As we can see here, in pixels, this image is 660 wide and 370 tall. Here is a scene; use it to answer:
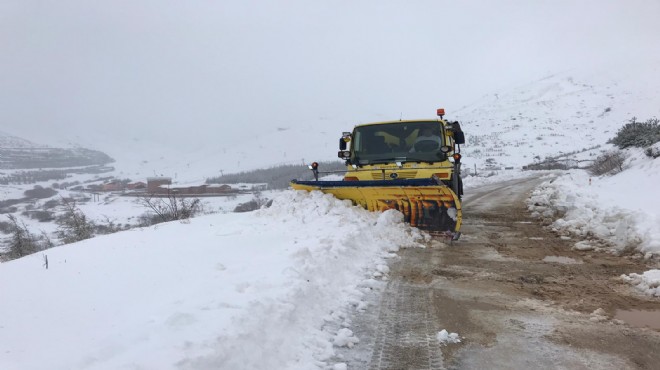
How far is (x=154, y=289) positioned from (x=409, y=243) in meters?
4.21

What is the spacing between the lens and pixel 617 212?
7094mm

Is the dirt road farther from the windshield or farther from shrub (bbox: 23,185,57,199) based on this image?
shrub (bbox: 23,185,57,199)

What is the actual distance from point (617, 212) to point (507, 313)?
14.3 ft

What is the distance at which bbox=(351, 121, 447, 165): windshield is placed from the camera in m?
8.57

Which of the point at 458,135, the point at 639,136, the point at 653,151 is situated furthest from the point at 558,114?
the point at 458,135

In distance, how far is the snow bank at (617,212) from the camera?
19.8 ft

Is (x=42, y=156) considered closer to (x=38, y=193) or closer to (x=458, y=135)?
(x=38, y=193)

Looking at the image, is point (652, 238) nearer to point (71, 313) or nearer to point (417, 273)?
point (417, 273)

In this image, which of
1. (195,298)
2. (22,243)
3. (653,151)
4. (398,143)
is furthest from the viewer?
(22,243)

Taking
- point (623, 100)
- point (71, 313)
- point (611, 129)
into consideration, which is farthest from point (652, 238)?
point (623, 100)

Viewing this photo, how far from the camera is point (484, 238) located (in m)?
7.82

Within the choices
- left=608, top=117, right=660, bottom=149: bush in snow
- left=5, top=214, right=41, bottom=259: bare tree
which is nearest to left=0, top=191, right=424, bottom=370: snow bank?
left=608, top=117, right=660, bottom=149: bush in snow

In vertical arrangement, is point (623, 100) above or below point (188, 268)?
above

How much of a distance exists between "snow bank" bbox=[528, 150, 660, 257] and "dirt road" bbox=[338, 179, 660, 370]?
49 cm
